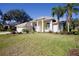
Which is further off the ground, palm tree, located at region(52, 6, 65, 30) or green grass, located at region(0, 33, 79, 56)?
palm tree, located at region(52, 6, 65, 30)

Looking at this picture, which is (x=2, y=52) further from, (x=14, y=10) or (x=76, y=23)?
(x=76, y=23)

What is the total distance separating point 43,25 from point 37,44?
258 mm

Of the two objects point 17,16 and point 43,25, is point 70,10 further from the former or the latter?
point 17,16

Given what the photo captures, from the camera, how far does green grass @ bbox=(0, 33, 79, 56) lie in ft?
18.1

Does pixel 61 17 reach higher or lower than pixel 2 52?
higher

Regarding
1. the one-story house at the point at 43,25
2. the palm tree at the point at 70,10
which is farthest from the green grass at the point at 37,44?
the palm tree at the point at 70,10

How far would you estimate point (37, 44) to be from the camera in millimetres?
5539

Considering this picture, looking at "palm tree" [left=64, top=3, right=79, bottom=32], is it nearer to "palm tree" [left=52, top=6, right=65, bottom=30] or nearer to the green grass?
"palm tree" [left=52, top=6, right=65, bottom=30]

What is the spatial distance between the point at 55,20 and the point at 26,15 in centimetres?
38

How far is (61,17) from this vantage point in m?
5.55

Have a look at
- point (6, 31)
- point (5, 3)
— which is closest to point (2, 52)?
point (6, 31)

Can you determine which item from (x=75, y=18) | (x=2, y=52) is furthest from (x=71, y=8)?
(x=2, y=52)


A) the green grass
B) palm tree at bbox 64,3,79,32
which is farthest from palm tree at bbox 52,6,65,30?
the green grass

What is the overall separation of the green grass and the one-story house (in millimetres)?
66
